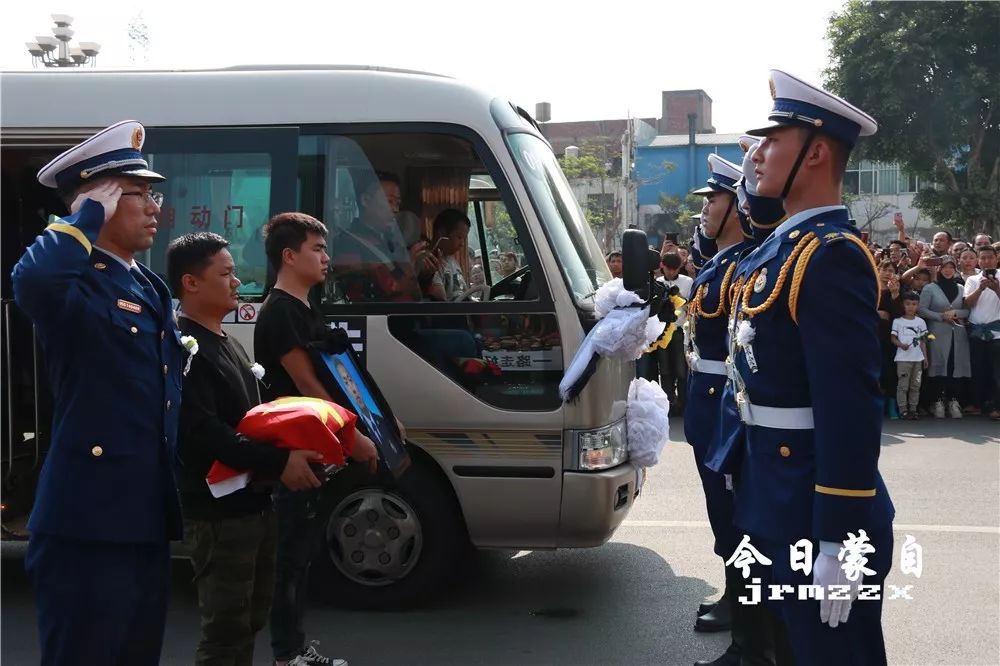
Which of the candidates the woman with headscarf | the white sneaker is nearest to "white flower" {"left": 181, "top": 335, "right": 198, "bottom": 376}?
the white sneaker

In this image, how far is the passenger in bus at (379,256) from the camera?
5453 mm

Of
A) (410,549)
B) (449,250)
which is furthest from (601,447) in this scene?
(449,250)

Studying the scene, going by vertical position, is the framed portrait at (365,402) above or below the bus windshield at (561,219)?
below

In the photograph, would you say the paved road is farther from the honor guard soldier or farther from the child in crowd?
the child in crowd

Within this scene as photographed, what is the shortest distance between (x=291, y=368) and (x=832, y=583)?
238cm

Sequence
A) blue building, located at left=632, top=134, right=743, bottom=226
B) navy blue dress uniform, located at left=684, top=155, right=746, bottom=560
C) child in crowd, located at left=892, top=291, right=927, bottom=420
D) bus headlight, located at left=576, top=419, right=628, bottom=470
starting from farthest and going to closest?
blue building, located at left=632, top=134, right=743, bottom=226 → child in crowd, located at left=892, top=291, right=927, bottom=420 → bus headlight, located at left=576, top=419, right=628, bottom=470 → navy blue dress uniform, located at left=684, top=155, right=746, bottom=560

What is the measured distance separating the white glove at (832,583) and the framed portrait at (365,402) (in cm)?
198

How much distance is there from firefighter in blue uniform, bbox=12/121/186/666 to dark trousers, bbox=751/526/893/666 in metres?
1.85

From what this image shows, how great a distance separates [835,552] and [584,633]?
2.67m

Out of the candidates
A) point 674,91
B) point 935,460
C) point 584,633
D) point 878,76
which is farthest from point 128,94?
point 674,91

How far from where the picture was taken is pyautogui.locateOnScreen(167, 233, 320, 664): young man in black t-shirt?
3.60 meters

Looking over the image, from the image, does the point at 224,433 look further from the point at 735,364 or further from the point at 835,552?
the point at 835,552

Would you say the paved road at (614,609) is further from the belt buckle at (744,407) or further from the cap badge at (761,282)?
the cap badge at (761,282)

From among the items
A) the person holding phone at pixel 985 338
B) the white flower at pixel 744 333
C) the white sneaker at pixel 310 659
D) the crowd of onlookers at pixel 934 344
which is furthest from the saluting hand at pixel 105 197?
the person holding phone at pixel 985 338
